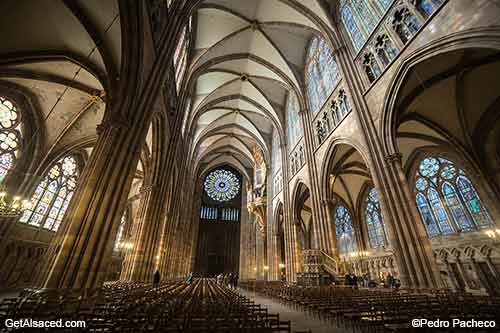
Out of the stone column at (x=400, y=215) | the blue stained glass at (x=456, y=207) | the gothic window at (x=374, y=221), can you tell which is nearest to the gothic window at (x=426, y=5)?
the stone column at (x=400, y=215)

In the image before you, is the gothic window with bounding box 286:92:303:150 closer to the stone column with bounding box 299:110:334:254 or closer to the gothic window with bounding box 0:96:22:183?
the stone column with bounding box 299:110:334:254

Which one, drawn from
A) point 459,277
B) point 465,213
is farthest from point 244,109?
point 459,277

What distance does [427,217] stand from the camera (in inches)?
546

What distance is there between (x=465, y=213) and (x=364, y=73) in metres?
10.3

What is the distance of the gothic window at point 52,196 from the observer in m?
13.4

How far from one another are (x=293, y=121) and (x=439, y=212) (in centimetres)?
1284

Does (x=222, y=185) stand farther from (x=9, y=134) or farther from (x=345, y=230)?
(x=9, y=134)

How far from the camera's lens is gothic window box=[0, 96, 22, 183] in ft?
36.1

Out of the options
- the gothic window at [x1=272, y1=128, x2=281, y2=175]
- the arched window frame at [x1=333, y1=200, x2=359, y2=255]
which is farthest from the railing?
the gothic window at [x1=272, y1=128, x2=281, y2=175]

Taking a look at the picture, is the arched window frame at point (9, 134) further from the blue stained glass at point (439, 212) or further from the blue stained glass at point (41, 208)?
the blue stained glass at point (439, 212)

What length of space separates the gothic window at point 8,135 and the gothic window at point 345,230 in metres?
25.2

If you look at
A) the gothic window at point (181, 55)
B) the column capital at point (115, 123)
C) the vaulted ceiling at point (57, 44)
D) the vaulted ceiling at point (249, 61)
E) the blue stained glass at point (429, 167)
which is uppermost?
the vaulted ceiling at point (249, 61)

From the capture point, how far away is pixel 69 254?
5.11 metres

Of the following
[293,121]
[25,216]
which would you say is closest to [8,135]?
[25,216]
